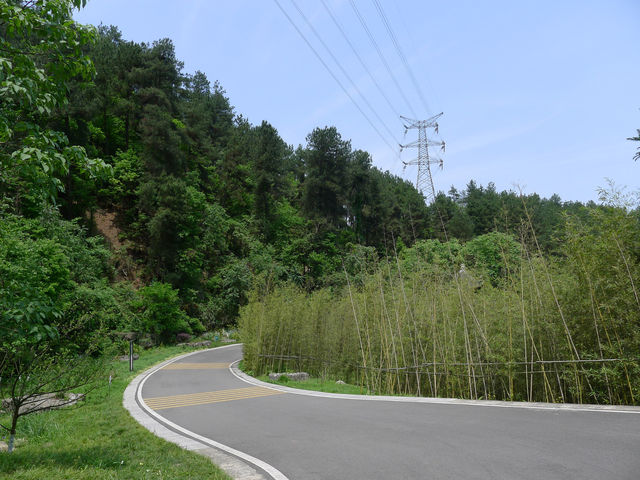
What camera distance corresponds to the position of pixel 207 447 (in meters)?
5.04

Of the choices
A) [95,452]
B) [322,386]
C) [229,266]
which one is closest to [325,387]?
[322,386]

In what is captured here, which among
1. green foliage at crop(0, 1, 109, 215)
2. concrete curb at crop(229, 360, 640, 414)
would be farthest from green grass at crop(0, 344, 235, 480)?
concrete curb at crop(229, 360, 640, 414)

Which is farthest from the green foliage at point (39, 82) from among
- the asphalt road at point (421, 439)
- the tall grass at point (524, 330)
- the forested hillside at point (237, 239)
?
the tall grass at point (524, 330)

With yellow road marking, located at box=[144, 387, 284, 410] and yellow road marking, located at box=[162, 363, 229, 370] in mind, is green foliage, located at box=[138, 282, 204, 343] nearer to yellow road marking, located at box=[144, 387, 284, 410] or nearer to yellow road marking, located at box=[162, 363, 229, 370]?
yellow road marking, located at box=[162, 363, 229, 370]

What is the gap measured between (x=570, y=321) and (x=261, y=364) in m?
9.82

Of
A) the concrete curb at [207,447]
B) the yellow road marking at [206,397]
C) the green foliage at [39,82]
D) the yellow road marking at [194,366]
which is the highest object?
the green foliage at [39,82]

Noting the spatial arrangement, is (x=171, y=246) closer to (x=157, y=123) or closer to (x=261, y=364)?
(x=157, y=123)

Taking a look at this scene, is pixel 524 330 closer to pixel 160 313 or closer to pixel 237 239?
pixel 160 313

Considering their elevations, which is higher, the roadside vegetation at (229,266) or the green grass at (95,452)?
the roadside vegetation at (229,266)

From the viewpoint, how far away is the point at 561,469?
139 inches

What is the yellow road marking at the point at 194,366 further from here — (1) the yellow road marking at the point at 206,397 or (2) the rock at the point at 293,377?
(1) the yellow road marking at the point at 206,397

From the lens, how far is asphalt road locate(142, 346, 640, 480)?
369 centimetres

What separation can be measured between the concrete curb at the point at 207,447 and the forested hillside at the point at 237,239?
2.08m

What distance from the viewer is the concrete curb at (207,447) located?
13.1 ft
